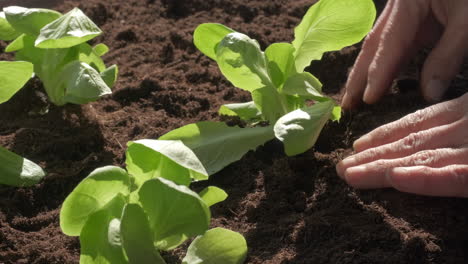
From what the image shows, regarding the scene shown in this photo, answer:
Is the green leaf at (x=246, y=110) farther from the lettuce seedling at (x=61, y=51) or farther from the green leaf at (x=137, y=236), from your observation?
the green leaf at (x=137, y=236)

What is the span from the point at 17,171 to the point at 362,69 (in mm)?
800

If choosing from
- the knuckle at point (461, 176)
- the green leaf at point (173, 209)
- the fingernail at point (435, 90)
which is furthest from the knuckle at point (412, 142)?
the green leaf at point (173, 209)

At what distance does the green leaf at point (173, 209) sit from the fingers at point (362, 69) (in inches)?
23.9

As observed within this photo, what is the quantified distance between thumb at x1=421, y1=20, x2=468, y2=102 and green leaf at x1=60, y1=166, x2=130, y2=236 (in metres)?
0.73

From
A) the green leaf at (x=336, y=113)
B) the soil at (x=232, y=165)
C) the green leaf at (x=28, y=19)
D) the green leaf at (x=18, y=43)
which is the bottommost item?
the soil at (x=232, y=165)

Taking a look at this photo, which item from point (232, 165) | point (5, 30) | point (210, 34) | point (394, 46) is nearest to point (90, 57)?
point (5, 30)

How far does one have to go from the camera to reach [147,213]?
36.9 inches

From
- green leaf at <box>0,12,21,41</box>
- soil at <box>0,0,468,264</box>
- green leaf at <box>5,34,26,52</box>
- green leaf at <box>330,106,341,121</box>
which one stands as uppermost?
green leaf at <box>0,12,21,41</box>

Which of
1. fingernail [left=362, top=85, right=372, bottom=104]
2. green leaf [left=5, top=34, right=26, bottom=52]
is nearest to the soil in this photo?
fingernail [left=362, top=85, right=372, bottom=104]

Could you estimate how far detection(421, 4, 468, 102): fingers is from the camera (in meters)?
1.28

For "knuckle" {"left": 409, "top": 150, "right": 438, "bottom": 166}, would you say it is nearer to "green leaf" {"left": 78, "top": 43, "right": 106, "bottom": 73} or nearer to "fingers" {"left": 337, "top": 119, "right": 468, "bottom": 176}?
"fingers" {"left": 337, "top": 119, "right": 468, "bottom": 176}

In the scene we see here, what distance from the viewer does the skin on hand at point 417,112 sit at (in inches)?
40.6

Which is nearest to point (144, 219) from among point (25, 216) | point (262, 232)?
point (262, 232)

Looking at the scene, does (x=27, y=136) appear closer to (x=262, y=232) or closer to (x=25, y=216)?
(x=25, y=216)
